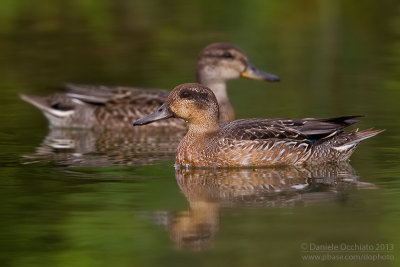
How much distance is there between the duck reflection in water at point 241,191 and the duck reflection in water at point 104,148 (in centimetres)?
94

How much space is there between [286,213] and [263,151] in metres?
2.11

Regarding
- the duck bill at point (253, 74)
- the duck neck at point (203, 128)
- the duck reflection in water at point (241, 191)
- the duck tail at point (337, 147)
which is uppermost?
the duck bill at point (253, 74)

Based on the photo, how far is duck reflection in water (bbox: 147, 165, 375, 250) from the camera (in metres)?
8.55

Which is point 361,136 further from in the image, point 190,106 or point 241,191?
point 241,191

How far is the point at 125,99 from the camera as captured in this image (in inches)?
557

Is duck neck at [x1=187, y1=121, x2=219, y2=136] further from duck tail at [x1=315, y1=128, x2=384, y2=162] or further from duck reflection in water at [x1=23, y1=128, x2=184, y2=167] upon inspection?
duck tail at [x1=315, y1=128, x2=384, y2=162]

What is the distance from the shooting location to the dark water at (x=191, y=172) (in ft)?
26.5

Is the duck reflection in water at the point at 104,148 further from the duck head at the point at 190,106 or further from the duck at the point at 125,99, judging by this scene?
the duck head at the point at 190,106

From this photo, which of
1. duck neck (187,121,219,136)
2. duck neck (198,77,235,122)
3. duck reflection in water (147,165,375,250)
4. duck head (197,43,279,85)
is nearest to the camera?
duck reflection in water (147,165,375,250)

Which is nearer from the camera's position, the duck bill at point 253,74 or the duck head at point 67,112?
the duck head at point 67,112

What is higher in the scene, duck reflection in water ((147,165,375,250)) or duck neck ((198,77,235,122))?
duck neck ((198,77,235,122))

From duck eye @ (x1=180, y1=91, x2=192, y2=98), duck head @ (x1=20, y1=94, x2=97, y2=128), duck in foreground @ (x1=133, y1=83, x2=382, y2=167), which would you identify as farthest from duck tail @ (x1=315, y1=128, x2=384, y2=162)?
duck head @ (x1=20, y1=94, x2=97, y2=128)

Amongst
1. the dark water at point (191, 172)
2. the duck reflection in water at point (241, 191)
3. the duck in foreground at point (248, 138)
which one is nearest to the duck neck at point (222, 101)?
the dark water at point (191, 172)

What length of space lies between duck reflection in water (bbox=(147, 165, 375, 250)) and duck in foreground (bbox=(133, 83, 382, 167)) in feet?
0.41
